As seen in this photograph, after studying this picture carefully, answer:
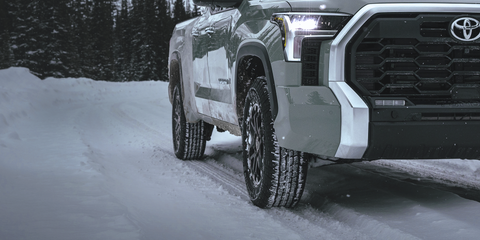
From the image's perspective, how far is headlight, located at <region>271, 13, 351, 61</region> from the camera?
9.95 feet

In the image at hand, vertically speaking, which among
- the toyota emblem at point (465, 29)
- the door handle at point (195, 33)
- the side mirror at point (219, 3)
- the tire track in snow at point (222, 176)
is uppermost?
the side mirror at point (219, 3)

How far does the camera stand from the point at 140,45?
61.9 metres

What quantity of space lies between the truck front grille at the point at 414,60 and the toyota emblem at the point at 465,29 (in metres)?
0.03

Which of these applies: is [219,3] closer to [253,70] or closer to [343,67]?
[253,70]

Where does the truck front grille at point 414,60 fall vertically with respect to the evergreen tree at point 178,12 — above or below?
below

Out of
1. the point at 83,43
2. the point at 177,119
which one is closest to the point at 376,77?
the point at 177,119

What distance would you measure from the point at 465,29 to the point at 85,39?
58893 mm

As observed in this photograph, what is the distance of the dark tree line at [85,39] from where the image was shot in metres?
47.7

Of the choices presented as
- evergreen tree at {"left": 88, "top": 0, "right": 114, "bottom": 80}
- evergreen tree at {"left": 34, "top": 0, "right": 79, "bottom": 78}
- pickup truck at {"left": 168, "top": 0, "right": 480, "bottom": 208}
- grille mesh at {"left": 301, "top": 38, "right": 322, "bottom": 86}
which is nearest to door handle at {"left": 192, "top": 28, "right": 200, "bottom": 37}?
pickup truck at {"left": 168, "top": 0, "right": 480, "bottom": 208}

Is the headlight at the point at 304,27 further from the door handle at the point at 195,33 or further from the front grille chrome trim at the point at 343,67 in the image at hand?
the door handle at the point at 195,33

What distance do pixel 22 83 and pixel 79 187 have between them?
14836 millimetres

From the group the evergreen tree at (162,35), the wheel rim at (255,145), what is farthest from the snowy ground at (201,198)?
the evergreen tree at (162,35)

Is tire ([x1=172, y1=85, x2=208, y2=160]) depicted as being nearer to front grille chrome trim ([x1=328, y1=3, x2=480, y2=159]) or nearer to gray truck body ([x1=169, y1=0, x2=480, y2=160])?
gray truck body ([x1=169, y1=0, x2=480, y2=160])

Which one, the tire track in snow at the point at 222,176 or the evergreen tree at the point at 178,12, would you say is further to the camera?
the evergreen tree at the point at 178,12
